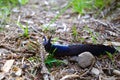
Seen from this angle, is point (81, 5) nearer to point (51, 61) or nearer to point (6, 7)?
point (6, 7)

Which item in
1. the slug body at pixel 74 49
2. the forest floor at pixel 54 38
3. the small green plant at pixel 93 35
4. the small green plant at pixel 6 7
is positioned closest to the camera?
the forest floor at pixel 54 38

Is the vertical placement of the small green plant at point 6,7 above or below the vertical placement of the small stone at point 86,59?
above

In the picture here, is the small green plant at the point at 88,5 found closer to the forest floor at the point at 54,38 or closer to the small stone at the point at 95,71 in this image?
the forest floor at the point at 54,38

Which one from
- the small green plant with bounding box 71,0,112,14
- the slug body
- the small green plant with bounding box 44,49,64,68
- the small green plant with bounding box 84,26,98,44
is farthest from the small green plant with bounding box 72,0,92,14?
the small green plant with bounding box 44,49,64,68

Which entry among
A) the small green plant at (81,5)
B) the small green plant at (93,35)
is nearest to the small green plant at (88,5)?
the small green plant at (81,5)

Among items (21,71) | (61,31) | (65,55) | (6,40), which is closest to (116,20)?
(61,31)

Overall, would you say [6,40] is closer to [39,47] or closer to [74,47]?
[39,47]
